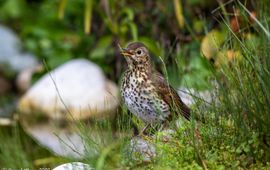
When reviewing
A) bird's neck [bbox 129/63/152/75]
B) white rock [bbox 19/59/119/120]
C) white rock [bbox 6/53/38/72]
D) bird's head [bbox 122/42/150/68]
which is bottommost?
white rock [bbox 19/59/119/120]

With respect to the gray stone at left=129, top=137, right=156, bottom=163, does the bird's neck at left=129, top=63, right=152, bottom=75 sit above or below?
A: above

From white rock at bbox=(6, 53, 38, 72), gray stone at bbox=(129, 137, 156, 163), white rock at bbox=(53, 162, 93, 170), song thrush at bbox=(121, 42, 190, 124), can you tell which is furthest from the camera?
white rock at bbox=(6, 53, 38, 72)

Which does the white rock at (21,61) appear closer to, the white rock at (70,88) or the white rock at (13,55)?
the white rock at (13,55)

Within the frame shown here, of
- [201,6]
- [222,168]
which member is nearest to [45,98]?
[201,6]

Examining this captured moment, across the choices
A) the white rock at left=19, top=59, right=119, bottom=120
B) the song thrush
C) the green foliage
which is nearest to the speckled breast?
the song thrush

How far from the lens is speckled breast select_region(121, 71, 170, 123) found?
5.11 metres

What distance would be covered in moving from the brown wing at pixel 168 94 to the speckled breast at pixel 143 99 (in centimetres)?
4

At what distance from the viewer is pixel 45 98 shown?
8906mm

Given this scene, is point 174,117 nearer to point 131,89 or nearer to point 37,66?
point 131,89

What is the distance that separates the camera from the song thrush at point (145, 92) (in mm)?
5109

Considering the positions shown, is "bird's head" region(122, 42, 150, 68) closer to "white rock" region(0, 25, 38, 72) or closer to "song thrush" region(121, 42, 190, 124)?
"song thrush" region(121, 42, 190, 124)

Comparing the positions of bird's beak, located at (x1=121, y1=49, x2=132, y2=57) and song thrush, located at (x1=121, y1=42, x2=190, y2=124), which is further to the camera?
bird's beak, located at (x1=121, y1=49, x2=132, y2=57)

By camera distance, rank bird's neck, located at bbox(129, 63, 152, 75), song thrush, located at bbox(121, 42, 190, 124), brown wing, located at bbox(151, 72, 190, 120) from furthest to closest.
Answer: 1. bird's neck, located at bbox(129, 63, 152, 75)
2. song thrush, located at bbox(121, 42, 190, 124)
3. brown wing, located at bbox(151, 72, 190, 120)

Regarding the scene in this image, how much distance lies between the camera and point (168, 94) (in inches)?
205
